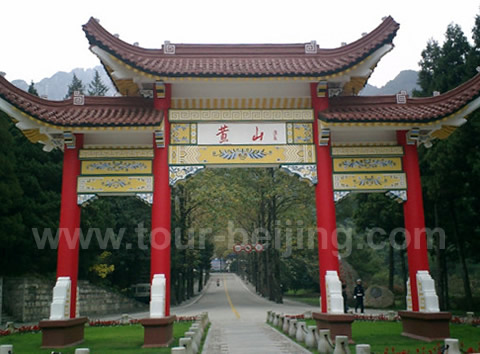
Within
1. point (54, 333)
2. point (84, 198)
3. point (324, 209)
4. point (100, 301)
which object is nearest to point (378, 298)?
point (100, 301)

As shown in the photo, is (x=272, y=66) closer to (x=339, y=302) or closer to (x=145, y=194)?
(x=145, y=194)

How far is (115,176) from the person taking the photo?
407 inches

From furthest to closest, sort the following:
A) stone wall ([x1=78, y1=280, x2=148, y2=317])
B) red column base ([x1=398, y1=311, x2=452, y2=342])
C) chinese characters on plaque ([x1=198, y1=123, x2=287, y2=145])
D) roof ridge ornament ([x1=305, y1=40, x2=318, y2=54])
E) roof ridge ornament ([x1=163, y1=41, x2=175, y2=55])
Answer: stone wall ([x1=78, y1=280, x2=148, y2=317]), roof ridge ornament ([x1=305, y1=40, x2=318, y2=54]), roof ridge ornament ([x1=163, y1=41, x2=175, y2=55]), chinese characters on plaque ([x1=198, y1=123, x2=287, y2=145]), red column base ([x1=398, y1=311, x2=452, y2=342])

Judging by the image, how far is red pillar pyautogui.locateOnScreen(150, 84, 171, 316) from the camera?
32.3 feet

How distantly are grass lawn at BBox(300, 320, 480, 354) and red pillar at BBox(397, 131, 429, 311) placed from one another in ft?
3.24

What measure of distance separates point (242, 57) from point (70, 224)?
18.9 ft

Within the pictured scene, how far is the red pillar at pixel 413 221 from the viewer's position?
1013cm

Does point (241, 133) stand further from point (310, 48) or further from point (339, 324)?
point (339, 324)

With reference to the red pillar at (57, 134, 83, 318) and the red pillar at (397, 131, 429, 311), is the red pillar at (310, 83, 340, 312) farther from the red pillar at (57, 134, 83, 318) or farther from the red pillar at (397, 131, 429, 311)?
the red pillar at (57, 134, 83, 318)

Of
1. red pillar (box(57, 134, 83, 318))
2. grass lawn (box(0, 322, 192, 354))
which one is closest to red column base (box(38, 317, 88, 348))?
grass lawn (box(0, 322, 192, 354))

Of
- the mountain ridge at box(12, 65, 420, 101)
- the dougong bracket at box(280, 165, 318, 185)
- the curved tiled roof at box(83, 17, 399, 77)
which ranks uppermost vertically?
the mountain ridge at box(12, 65, 420, 101)

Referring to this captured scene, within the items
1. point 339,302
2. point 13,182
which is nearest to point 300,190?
point 13,182

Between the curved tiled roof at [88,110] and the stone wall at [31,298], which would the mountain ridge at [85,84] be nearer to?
the stone wall at [31,298]

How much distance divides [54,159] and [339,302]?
16305 mm
